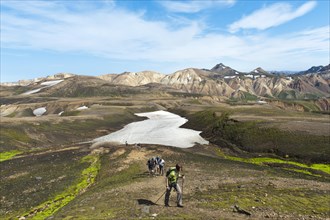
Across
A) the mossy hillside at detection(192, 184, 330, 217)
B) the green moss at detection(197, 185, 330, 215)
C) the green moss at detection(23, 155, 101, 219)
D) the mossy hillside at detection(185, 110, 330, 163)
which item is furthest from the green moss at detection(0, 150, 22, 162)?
the green moss at detection(197, 185, 330, 215)

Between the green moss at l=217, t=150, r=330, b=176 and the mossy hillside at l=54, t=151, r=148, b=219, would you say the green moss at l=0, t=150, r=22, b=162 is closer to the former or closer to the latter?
the mossy hillside at l=54, t=151, r=148, b=219

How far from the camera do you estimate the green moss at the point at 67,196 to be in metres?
35.1

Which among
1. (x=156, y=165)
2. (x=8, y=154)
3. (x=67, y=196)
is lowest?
(x=8, y=154)

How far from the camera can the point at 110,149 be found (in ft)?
232

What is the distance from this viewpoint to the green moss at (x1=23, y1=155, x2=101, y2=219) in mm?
35088

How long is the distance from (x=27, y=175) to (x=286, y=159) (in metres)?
50.0

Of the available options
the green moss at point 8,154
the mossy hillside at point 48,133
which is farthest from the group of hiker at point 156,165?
the mossy hillside at point 48,133

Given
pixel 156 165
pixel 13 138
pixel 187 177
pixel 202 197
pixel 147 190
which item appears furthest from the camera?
pixel 13 138

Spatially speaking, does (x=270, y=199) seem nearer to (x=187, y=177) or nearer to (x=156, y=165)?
(x=187, y=177)

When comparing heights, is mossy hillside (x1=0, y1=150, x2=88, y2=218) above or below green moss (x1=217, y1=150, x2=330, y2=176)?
above

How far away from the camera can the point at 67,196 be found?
4125 cm

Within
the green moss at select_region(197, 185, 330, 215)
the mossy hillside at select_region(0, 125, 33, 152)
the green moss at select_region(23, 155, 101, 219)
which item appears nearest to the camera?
the green moss at select_region(197, 185, 330, 215)

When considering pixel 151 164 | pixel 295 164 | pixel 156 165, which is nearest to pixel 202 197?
pixel 156 165

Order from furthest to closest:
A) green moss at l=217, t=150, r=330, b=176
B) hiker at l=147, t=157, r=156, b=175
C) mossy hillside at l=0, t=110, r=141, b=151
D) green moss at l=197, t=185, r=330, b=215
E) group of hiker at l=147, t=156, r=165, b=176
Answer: mossy hillside at l=0, t=110, r=141, b=151, green moss at l=217, t=150, r=330, b=176, hiker at l=147, t=157, r=156, b=175, group of hiker at l=147, t=156, r=165, b=176, green moss at l=197, t=185, r=330, b=215
